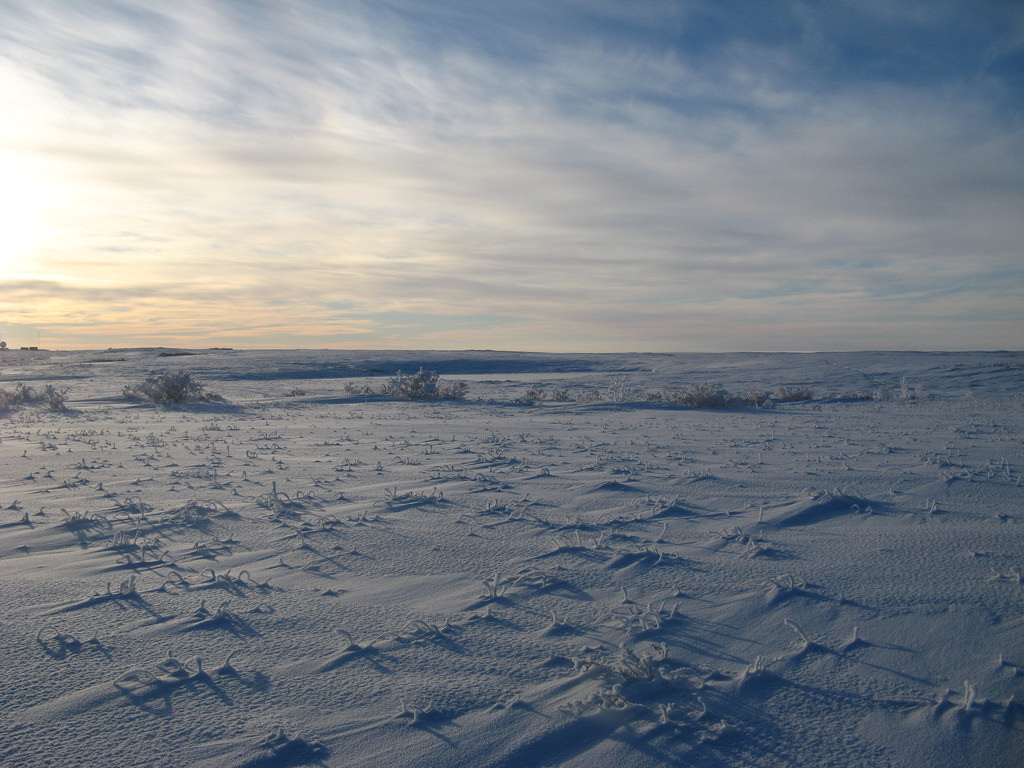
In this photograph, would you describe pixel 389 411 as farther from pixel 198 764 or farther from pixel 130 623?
pixel 198 764

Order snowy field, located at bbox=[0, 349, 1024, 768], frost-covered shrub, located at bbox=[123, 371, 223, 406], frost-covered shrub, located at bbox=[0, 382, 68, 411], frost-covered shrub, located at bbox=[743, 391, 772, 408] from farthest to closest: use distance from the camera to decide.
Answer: frost-covered shrub, located at bbox=[123, 371, 223, 406] < frost-covered shrub, located at bbox=[743, 391, 772, 408] < frost-covered shrub, located at bbox=[0, 382, 68, 411] < snowy field, located at bbox=[0, 349, 1024, 768]

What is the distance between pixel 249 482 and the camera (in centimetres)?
525

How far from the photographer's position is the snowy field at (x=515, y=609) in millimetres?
1894

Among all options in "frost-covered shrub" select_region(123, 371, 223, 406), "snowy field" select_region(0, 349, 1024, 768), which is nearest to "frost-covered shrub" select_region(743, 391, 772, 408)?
"snowy field" select_region(0, 349, 1024, 768)

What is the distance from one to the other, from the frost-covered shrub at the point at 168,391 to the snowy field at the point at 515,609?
8421 mm

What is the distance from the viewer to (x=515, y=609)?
9.04ft

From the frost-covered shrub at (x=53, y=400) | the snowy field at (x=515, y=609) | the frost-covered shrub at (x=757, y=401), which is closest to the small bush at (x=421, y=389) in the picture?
the frost-covered shrub at (x=53, y=400)

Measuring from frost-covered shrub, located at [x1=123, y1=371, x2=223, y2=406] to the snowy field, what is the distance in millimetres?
8421

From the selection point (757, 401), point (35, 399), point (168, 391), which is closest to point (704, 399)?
point (757, 401)

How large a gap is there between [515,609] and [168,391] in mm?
13971

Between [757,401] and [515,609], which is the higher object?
[757,401]

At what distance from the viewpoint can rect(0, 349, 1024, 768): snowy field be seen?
6.21ft

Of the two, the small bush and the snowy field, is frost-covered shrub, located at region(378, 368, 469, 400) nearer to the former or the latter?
the small bush

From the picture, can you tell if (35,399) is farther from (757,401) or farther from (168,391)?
(757,401)
